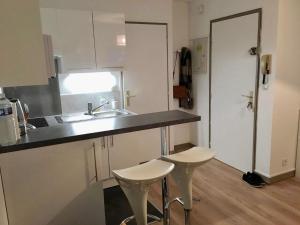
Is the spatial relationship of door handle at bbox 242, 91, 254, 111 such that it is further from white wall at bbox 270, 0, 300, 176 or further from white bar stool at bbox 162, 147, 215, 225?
white bar stool at bbox 162, 147, 215, 225

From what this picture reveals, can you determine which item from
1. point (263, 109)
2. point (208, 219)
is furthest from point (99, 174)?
point (263, 109)

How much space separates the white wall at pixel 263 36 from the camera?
2818 millimetres

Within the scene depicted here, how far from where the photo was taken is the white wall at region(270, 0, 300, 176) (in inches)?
110

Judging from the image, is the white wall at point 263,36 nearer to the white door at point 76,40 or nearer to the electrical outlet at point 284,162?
the electrical outlet at point 284,162

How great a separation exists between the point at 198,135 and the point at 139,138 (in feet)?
4.68

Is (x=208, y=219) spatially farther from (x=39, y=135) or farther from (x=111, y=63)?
(x=111, y=63)

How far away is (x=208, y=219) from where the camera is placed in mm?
2457

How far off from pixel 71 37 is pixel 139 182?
1921 millimetres

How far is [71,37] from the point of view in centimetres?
267

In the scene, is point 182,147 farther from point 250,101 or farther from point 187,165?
point 187,165

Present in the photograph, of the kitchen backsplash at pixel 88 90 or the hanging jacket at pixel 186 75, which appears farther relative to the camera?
the hanging jacket at pixel 186 75

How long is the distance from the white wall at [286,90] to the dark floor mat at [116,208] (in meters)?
1.65

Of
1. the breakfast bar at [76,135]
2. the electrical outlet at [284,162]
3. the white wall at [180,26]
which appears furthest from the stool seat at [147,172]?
the white wall at [180,26]


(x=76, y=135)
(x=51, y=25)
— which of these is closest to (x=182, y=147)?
(x=51, y=25)
